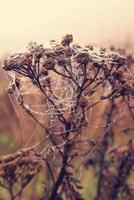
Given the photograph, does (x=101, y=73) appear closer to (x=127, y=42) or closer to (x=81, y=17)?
(x=127, y=42)

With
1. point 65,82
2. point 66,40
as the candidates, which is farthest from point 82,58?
point 65,82

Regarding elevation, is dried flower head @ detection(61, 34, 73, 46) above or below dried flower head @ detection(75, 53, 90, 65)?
above

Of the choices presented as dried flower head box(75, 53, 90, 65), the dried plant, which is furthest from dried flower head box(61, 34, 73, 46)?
dried flower head box(75, 53, 90, 65)

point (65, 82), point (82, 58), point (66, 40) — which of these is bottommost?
point (65, 82)

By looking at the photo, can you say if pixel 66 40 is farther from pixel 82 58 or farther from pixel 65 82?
pixel 65 82

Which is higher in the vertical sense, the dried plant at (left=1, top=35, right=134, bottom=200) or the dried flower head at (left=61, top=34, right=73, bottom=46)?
the dried flower head at (left=61, top=34, right=73, bottom=46)

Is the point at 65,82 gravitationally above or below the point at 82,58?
below

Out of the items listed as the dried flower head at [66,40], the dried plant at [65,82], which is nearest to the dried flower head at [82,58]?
the dried plant at [65,82]

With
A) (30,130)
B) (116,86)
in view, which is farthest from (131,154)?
(30,130)

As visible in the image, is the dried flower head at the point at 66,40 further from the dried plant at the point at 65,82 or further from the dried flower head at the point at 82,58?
the dried flower head at the point at 82,58

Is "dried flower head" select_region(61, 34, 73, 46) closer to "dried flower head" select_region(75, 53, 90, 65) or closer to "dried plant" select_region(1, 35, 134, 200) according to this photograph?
"dried plant" select_region(1, 35, 134, 200)

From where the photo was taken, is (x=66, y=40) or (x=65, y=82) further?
(x=65, y=82)
